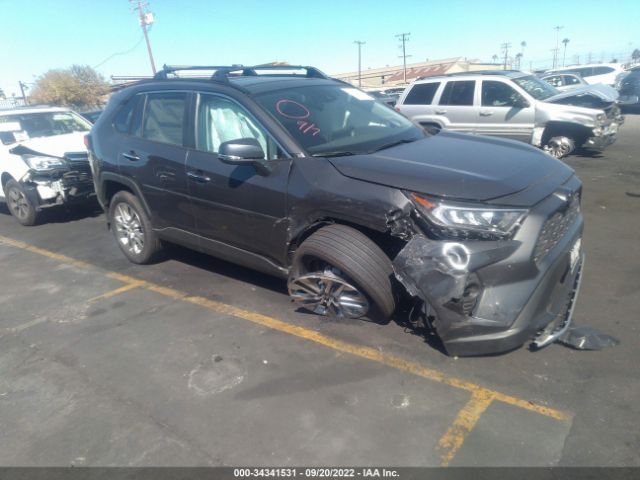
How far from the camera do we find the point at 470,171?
3.01 m

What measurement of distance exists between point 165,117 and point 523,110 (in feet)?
24.4

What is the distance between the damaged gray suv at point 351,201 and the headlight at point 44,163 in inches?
95.0

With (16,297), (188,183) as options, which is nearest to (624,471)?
(188,183)

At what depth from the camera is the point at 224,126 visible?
13.0 feet

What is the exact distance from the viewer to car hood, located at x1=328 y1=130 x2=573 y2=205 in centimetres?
284

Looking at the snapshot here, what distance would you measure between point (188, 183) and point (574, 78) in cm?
1674

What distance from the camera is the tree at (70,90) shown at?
1642 inches

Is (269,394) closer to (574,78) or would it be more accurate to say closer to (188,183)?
(188,183)

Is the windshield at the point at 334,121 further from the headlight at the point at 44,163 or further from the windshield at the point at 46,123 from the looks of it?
the windshield at the point at 46,123

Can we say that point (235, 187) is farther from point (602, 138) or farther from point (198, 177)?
point (602, 138)

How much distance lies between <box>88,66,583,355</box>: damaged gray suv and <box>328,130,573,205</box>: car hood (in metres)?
0.01

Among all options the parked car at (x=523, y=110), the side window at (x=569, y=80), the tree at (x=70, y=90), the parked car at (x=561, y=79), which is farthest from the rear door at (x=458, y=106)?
the tree at (x=70, y=90)

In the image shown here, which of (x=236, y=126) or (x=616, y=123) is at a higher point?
(x=236, y=126)

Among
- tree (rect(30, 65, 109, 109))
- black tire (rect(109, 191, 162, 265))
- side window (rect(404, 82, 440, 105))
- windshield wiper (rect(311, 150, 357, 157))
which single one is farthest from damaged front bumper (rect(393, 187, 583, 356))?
tree (rect(30, 65, 109, 109))
